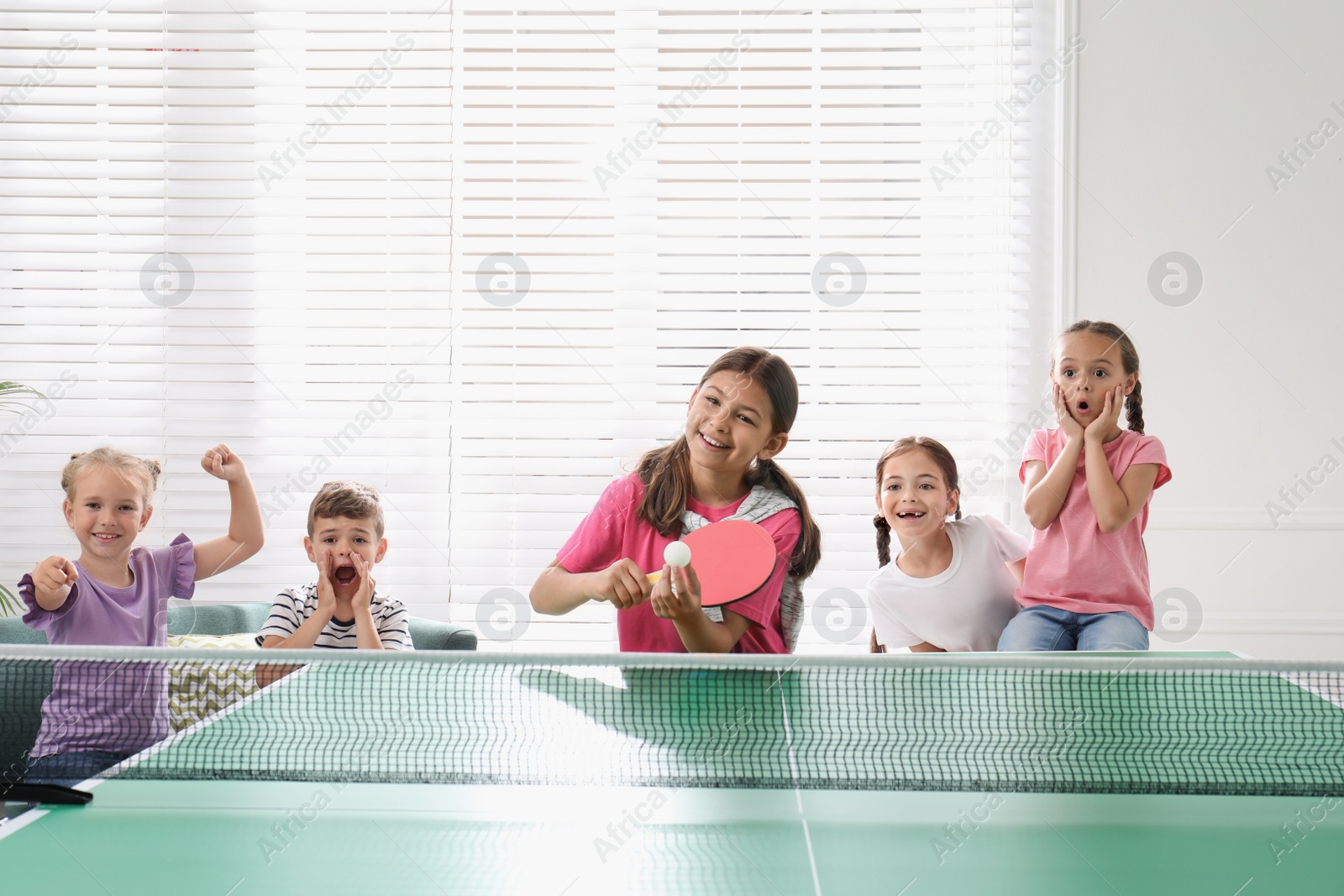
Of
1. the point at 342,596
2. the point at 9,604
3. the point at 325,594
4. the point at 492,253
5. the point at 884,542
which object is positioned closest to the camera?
the point at 325,594

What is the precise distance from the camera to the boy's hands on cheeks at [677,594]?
6.41 ft

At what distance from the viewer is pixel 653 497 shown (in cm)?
255

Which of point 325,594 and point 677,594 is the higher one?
point 677,594

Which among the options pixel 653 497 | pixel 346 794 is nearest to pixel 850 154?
pixel 653 497

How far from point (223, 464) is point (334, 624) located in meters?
0.52

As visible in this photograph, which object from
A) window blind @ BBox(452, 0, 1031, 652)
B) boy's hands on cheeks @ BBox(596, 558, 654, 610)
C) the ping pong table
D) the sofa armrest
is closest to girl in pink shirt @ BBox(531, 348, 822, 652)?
boy's hands on cheeks @ BBox(596, 558, 654, 610)

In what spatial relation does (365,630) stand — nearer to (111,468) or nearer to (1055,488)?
(111,468)

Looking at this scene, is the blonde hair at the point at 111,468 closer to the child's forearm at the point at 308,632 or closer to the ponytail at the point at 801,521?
the child's forearm at the point at 308,632

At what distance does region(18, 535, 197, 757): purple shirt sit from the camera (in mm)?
1938

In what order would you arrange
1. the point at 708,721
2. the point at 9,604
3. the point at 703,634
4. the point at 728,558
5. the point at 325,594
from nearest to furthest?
the point at 708,721
the point at 728,558
the point at 703,634
the point at 325,594
the point at 9,604

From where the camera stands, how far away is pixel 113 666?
6.73 ft

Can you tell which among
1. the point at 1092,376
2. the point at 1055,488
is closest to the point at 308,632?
the point at 1055,488

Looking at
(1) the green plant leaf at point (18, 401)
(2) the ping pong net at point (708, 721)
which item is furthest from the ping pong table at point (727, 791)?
(1) the green plant leaf at point (18, 401)

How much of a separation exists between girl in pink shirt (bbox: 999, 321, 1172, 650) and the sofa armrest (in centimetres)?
162
